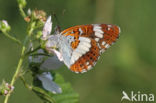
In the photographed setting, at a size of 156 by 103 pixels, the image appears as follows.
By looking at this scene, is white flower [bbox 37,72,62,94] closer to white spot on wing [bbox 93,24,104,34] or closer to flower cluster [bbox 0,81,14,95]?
flower cluster [bbox 0,81,14,95]

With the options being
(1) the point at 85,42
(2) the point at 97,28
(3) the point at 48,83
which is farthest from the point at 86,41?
(3) the point at 48,83

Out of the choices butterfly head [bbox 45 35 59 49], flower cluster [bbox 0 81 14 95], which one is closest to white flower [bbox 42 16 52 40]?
butterfly head [bbox 45 35 59 49]

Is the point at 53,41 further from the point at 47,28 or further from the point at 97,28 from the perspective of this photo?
the point at 97,28

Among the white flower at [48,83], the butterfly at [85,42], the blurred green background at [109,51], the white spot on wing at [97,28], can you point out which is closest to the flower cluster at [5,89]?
the white flower at [48,83]

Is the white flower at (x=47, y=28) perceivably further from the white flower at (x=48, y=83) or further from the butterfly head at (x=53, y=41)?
the white flower at (x=48, y=83)

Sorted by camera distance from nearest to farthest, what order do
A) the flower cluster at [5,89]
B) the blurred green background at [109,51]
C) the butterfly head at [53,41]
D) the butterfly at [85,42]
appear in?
the flower cluster at [5,89], the butterfly head at [53,41], the butterfly at [85,42], the blurred green background at [109,51]

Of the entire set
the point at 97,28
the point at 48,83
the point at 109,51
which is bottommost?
the point at 109,51

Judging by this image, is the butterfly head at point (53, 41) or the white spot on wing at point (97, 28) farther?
the white spot on wing at point (97, 28)

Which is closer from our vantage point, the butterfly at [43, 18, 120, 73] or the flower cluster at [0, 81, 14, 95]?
the flower cluster at [0, 81, 14, 95]
